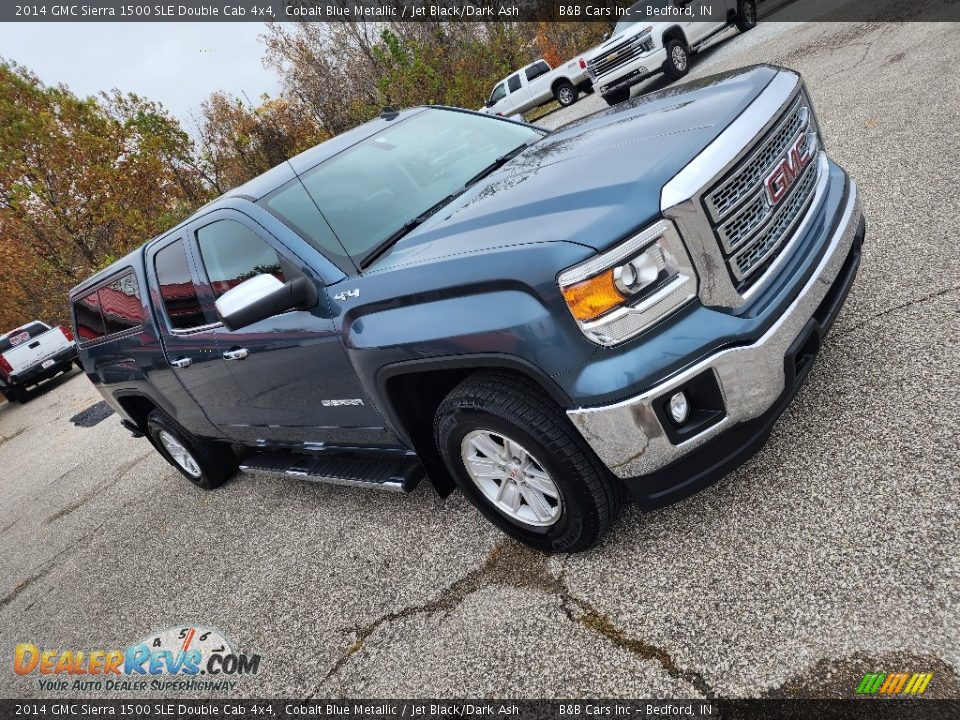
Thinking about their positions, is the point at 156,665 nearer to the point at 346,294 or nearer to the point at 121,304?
the point at 346,294

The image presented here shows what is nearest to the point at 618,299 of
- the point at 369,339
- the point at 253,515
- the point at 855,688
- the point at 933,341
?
the point at 369,339

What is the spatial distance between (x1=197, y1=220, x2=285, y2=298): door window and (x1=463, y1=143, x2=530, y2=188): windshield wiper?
1044 millimetres

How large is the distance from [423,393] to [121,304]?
9.86 ft

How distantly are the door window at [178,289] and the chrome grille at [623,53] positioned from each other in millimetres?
11202

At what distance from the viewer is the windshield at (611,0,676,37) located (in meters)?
13.4

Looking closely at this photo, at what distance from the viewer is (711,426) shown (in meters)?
2.28

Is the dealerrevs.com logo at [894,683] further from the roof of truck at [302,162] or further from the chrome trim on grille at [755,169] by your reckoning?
the roof of truck at [302,162]

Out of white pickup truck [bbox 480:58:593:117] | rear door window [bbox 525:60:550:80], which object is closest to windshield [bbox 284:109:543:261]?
white pickup truck [bbox 480:58:593:117]

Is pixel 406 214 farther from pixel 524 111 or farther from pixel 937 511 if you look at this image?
pixel 524 111

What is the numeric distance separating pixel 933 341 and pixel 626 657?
7.06 ft

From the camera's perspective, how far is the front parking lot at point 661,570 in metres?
2.13

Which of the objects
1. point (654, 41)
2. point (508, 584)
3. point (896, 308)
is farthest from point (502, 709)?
point (654, 41)

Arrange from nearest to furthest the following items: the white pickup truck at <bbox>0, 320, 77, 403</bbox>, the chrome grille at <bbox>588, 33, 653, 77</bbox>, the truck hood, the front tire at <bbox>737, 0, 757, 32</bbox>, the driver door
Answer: the truck hood < the driver door < the chrome grille at <bbox>588, 33, 653, 77</bbox> < the front tire at <bbox>737, 0, 757, 32</bbox> < the white pickup truck at <bbox>0, 320, 77, 403</bbox>

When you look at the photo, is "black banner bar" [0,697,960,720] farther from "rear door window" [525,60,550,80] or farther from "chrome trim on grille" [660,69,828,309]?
"rear door window" [525,60,550,80]
